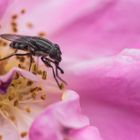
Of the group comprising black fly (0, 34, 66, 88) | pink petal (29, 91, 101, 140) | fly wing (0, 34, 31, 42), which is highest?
fly wing (0, 34, 31, 42)

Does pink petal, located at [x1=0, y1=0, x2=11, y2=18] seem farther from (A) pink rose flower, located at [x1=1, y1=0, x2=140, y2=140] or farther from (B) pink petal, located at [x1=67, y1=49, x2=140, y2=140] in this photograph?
(B) pink petal, located at [x1=67, y1=49, x2=140, y2=140]

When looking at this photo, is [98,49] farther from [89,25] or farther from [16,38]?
[16,38]

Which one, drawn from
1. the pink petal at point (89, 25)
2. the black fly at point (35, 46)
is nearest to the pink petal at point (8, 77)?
the black fly at point (35, 46)

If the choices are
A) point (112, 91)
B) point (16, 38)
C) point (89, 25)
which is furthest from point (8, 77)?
point (89, 25)

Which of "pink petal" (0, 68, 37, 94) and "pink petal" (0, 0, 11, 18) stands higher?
"pink petal" (0, 0, 11, 18)

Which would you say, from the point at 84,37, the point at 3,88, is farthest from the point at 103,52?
the point at 3,88

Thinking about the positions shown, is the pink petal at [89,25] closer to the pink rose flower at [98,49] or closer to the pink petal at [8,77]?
the pink rose flower at [98,49]

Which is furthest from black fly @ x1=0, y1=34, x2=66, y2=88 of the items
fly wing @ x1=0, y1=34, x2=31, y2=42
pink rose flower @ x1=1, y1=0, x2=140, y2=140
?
pink rose flower @ x1=1, y1=0, x2=140, y2=140
